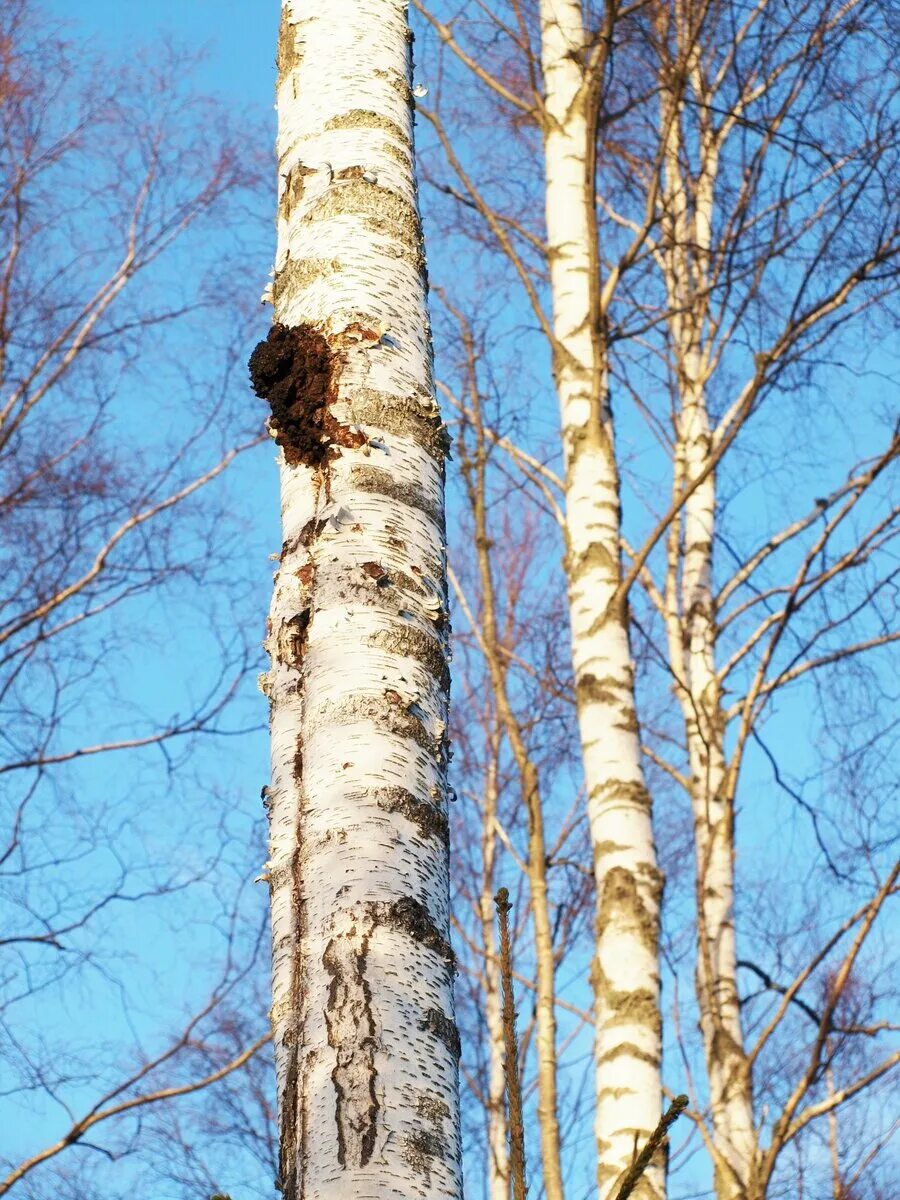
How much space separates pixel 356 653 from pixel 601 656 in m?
2.56

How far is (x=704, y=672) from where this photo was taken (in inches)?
219

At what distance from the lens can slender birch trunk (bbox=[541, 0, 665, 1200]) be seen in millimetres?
3348

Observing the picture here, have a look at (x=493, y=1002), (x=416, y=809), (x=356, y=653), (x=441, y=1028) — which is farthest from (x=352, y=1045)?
(x=493, y=1002)

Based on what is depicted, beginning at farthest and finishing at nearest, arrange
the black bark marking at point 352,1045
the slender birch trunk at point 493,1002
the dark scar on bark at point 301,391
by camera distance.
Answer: the slender birch trunk at point 493,1002 < the dark scar on bark at point 301,391 < the black bark marking at point 352,1045

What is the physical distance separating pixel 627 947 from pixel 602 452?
1574 millimetres

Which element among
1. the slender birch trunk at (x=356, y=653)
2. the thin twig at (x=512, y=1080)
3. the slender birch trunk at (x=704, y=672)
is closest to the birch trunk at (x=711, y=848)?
the slender birch trunk at (x=704, y=672)

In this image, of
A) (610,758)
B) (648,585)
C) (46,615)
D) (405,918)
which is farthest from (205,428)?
(405,918)

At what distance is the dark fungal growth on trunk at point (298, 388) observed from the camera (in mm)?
1622

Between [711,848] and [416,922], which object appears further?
[711,848]

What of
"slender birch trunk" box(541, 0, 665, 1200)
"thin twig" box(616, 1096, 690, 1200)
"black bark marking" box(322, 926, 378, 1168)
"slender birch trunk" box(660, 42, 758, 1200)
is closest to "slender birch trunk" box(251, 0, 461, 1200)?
"black bark marking" box(322, 926, 378, 1168)

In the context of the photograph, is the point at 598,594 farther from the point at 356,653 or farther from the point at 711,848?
the point at 356,653

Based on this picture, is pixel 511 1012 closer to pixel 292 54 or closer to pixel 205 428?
pixel 292 54

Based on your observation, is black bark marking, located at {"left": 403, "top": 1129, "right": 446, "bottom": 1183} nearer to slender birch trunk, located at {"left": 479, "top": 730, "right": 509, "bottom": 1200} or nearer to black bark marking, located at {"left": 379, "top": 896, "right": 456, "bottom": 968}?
black bark marking, located at {"left": 379, "top": 896, "right": 456, "bottom": 968}

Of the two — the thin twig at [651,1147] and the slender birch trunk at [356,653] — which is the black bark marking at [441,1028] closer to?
the slender birch trunk at [356,653]
